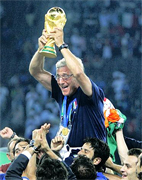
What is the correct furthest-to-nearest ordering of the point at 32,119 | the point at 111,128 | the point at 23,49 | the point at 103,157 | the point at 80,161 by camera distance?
the point at 23,49 → the point at 32,119 → the point at 111,128 → the point at 103,157 → the point at 80,161

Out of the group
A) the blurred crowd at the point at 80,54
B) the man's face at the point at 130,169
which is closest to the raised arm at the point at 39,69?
the man's face at the point at 130,169

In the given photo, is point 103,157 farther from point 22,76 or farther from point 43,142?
point 22,76

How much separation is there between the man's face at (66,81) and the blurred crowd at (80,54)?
343 centimetres

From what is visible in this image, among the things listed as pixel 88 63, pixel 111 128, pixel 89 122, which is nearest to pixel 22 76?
pixel 88 63

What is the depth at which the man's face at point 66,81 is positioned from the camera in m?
3.80

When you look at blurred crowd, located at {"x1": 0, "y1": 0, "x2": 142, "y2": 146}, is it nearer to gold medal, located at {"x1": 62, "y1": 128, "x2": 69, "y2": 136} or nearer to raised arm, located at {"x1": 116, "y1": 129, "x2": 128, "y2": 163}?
raised arm, located at {"x1": 116, "y1": 129, "x2": 128, "y2": 163}

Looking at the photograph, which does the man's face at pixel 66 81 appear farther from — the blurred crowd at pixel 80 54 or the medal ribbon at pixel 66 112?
the blurred crowd at pixel 80 54

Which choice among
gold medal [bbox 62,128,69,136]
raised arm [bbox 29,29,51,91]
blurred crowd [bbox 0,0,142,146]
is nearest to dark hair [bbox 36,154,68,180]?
gold medal [bbox 62,128,69,136]

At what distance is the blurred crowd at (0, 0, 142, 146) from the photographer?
294 inches

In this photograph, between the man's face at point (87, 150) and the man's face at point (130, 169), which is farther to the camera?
the man's face at point (87, 150)

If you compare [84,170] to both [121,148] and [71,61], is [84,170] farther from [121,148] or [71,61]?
[121,148]

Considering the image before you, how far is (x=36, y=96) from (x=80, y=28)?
57.3 inches

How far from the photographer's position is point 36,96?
7.57 meters

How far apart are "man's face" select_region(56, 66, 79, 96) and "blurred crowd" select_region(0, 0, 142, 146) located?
343cm
